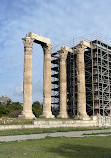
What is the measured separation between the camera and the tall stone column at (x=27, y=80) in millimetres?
29766

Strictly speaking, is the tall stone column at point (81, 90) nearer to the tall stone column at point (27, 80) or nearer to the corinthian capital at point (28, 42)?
the tall stone column at point (27, 80)

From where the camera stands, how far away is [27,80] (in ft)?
101

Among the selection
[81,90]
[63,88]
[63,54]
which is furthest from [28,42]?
[81,90]

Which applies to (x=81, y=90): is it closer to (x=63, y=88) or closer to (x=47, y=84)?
(x=63, y=88)

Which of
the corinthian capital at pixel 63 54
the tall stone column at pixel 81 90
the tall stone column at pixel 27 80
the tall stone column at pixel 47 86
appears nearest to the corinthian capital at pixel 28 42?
the tall stone column at pixel 27 80

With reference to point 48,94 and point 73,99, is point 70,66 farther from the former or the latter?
point 48,94

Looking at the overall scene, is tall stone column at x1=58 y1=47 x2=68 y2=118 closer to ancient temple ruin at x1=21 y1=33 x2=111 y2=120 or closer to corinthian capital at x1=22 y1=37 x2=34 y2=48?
ancient temple ruin at x1=21 y1=33 x2=111 y2=120

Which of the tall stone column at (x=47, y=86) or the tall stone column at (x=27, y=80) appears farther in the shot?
the tall stone column at (x=47, y=86)

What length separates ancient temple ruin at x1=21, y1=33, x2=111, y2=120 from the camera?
32.2 m

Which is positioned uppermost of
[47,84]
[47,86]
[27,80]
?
[27,80]

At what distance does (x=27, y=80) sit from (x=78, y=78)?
9.68 m

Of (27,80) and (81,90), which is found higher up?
(27,80)

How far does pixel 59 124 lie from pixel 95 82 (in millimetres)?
14587

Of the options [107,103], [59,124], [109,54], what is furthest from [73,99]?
[59,124]
